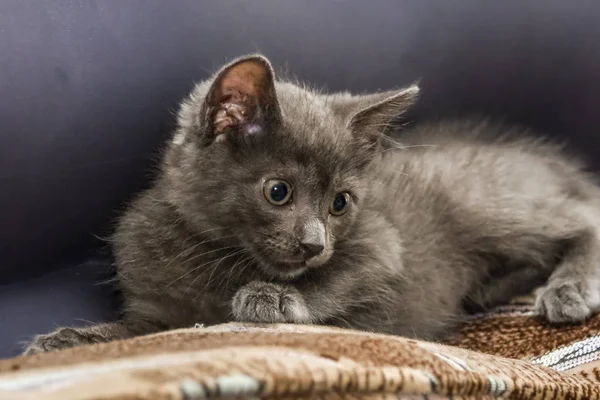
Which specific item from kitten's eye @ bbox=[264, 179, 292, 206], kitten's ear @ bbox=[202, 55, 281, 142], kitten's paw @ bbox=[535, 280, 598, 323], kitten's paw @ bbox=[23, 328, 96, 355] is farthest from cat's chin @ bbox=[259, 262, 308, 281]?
kitten's paw @ bbox=[535, 280, 598, 323]

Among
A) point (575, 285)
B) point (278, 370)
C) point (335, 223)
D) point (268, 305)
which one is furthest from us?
point (575, 285)

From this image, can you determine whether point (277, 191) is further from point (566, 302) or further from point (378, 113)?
point (566, 302)

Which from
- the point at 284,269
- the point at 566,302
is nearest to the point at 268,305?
the point at 284,269

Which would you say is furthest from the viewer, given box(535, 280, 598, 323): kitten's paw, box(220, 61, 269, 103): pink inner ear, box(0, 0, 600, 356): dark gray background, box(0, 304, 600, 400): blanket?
box(535, 280, 598, 323): kitten's paw

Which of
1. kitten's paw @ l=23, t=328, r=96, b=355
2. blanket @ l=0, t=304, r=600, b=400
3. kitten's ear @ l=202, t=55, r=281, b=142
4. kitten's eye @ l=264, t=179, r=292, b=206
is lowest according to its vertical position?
kitten's paw @ l=23, t=328, r=96, b=355

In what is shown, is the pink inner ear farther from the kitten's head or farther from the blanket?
the blanket

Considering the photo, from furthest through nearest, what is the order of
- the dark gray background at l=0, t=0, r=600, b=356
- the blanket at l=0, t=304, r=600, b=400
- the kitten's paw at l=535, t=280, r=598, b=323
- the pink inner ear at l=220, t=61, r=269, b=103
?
the kitten's paw at l=535, t=280, r=598, b=323 < the dark gray background at l=0, t=0, r=600, b=356 < the pink inner ear at l=220, t=61, r=269, b=103 < the blanket at l=0, t=304, r=600, b=400

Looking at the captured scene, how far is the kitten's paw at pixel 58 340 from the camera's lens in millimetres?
1307

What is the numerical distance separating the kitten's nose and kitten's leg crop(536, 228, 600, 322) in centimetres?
61

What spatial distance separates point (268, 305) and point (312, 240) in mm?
148

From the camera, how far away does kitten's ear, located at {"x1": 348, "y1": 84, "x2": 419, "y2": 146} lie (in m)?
1.48

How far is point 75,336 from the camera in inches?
53.6

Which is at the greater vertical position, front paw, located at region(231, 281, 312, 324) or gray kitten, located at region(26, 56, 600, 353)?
gray kitten, located at region(26, 56, 600, 353)

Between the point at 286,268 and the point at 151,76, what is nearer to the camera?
the point at 286,268
